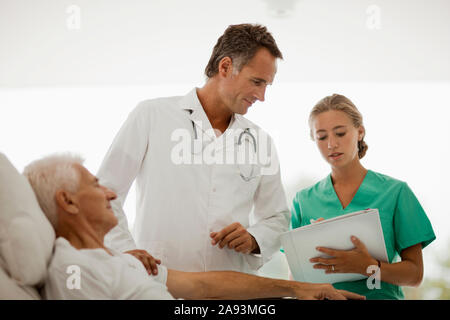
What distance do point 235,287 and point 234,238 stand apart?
17cm

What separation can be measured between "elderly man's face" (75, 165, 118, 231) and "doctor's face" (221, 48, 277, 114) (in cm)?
76

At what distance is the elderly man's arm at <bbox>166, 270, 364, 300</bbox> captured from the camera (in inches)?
53.8

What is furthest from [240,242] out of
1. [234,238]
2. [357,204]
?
[357,204]

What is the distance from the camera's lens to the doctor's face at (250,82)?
5.54ft

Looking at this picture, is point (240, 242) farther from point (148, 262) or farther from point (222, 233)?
point (148, 262)

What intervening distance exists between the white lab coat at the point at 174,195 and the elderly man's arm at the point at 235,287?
188 mm

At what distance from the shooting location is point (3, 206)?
3.11ft

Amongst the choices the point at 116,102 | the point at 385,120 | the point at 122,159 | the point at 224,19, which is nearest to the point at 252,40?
the point at 122,159

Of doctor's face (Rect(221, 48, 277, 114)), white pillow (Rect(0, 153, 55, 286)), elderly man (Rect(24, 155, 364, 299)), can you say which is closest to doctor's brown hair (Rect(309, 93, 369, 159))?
doctor's face (Rect(221, 48, 277, 114))

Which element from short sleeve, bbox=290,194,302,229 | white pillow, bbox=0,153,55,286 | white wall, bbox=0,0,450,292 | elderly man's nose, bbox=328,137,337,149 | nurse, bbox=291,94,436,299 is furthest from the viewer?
white wall, bbox=0,0,450,292

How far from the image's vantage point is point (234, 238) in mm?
1504

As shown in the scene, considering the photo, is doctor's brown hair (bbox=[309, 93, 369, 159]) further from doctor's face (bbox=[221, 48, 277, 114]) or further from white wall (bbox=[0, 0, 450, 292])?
white wall (bbox=[0, 0, 450, 292])

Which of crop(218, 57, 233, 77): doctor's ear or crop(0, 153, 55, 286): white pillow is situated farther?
crop(218, 57, 233, 77): doctor's ear

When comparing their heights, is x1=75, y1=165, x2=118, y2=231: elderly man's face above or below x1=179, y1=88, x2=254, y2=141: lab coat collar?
below
